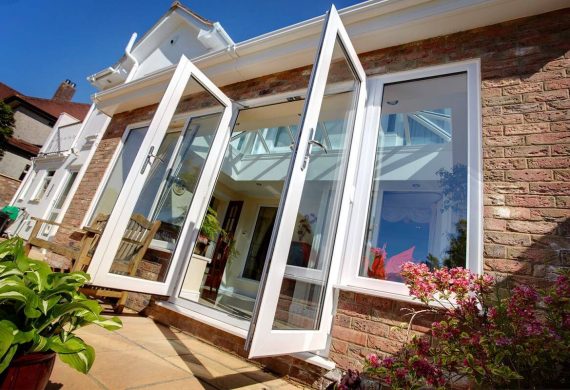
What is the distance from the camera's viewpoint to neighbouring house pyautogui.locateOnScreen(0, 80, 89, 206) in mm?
15269

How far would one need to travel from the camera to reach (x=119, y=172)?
477cm

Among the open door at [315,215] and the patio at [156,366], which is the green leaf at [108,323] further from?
the open door at [315,215]

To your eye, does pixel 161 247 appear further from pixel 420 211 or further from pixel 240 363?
pixel 420 211

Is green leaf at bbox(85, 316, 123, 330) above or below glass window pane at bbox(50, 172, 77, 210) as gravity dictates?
below

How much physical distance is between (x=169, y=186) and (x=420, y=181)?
241cm

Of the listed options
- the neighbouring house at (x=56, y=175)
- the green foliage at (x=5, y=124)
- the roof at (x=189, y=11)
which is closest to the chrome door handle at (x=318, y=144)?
the roof at (x=189, y=11)

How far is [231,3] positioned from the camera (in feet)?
18.3

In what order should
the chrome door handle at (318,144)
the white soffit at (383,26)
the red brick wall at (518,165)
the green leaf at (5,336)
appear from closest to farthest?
1. the green leaf at (5,336)
2. the red brick wall at (518,165)
3. the chrome door handle at (318,144)
4. the white soffit at (383,26)

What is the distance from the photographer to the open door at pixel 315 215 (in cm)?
154

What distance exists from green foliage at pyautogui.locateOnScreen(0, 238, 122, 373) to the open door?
28.6 inches

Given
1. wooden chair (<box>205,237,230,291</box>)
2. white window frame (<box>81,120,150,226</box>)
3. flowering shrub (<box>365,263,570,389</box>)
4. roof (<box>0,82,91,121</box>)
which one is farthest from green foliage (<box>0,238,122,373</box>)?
roof (<box>0,82,91,121</box>)

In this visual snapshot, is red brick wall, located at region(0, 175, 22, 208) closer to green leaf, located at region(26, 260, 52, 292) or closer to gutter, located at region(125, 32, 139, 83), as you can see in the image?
gutter, located at region(125, 32, 139, 83)

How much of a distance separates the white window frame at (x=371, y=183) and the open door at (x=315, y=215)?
0.09 meters

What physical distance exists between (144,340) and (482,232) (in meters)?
2.49
